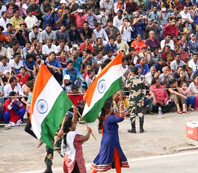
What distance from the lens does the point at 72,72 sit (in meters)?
19.5

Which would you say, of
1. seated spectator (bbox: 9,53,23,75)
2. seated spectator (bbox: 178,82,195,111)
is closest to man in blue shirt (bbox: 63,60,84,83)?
seated spectator (bbox: 9,53,23,75)

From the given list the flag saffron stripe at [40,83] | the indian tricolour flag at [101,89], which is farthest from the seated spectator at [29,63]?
the flag saffron stripe at [40,83]

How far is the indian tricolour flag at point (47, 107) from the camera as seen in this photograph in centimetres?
1108

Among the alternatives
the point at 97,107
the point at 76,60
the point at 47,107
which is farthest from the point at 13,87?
the point at 47,107

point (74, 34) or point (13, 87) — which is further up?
point (74, 34)

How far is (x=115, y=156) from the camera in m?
12.6

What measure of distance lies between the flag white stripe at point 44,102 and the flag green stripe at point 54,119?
6cm

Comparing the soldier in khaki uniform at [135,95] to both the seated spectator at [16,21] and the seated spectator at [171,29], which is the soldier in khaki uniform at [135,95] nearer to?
the seated spectator at [16,21]

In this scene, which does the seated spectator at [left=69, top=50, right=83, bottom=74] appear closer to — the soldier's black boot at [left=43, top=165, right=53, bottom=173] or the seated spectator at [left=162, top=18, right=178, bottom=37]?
the seated spectator at [left=162, top=18, right=178, bottom=37]

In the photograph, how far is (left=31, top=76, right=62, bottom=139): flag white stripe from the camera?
11047 millimetres

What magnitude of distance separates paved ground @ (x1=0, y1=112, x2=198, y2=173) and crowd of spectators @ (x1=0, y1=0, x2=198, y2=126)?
1053 millimetres

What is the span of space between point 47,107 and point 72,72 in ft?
27.3

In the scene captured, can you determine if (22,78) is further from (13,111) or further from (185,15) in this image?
(185,15)

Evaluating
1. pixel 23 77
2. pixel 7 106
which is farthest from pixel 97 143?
pixel 23 77
